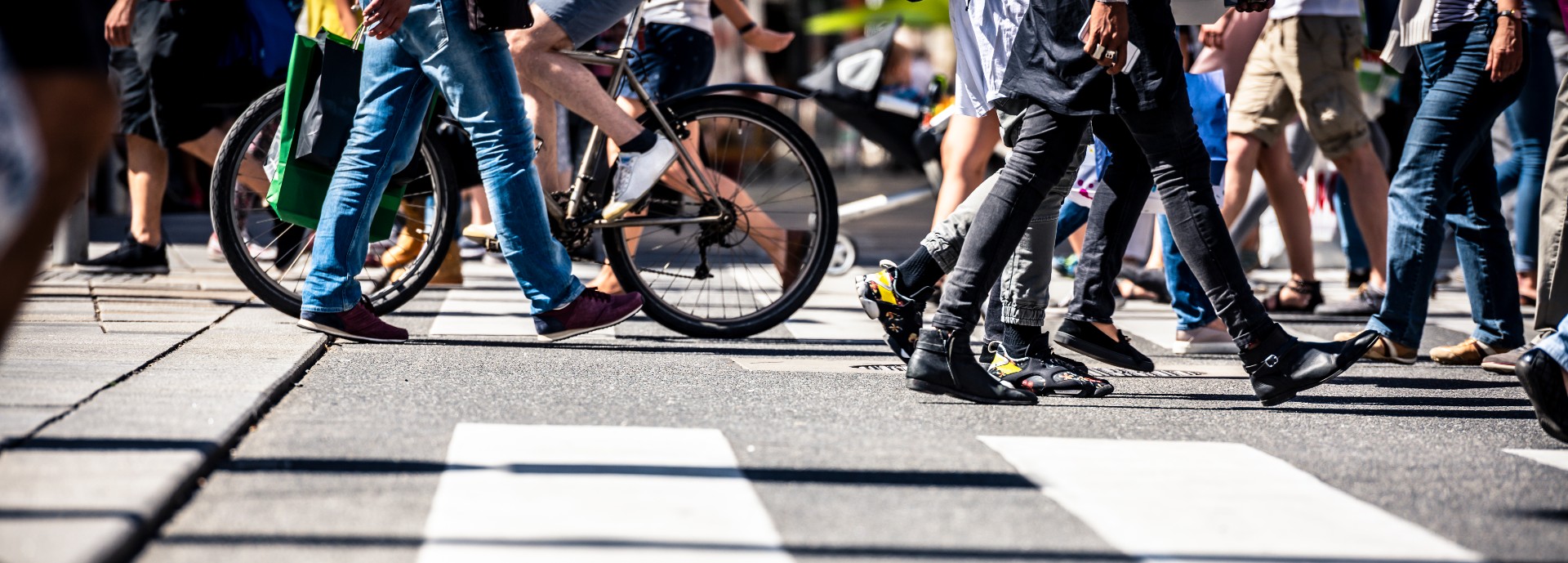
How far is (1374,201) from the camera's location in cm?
652

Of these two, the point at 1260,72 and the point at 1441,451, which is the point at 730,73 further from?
the point at 1441,451

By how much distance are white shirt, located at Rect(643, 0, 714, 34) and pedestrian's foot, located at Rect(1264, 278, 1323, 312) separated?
2.50 metres

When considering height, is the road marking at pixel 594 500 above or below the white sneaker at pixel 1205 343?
above

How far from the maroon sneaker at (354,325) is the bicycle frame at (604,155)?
63 cm

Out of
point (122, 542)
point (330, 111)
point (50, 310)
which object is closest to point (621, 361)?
point (330, 111)

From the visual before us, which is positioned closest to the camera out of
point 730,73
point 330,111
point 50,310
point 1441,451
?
point 1441,451

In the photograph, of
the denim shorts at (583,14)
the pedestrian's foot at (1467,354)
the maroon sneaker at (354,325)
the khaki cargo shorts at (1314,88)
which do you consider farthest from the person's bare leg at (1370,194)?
the maroon sneaker at (354,325)

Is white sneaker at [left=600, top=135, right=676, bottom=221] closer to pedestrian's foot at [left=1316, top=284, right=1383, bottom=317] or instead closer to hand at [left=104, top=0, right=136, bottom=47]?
hand at [left=104, top=0, right=136, bottom=47]

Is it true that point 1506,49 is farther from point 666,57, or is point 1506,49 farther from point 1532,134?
point 666,57

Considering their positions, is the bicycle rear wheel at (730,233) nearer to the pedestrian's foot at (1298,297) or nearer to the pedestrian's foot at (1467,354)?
the pedestrian's foot at (1467,354)

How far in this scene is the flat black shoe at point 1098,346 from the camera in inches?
178

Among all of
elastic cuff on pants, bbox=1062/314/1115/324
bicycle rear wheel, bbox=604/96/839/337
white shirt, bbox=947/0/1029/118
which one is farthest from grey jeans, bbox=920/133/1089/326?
bicycle rear wheel, bbox=604/96/839/337

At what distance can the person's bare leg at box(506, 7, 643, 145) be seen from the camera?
200 inches

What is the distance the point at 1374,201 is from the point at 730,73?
2374 cm
